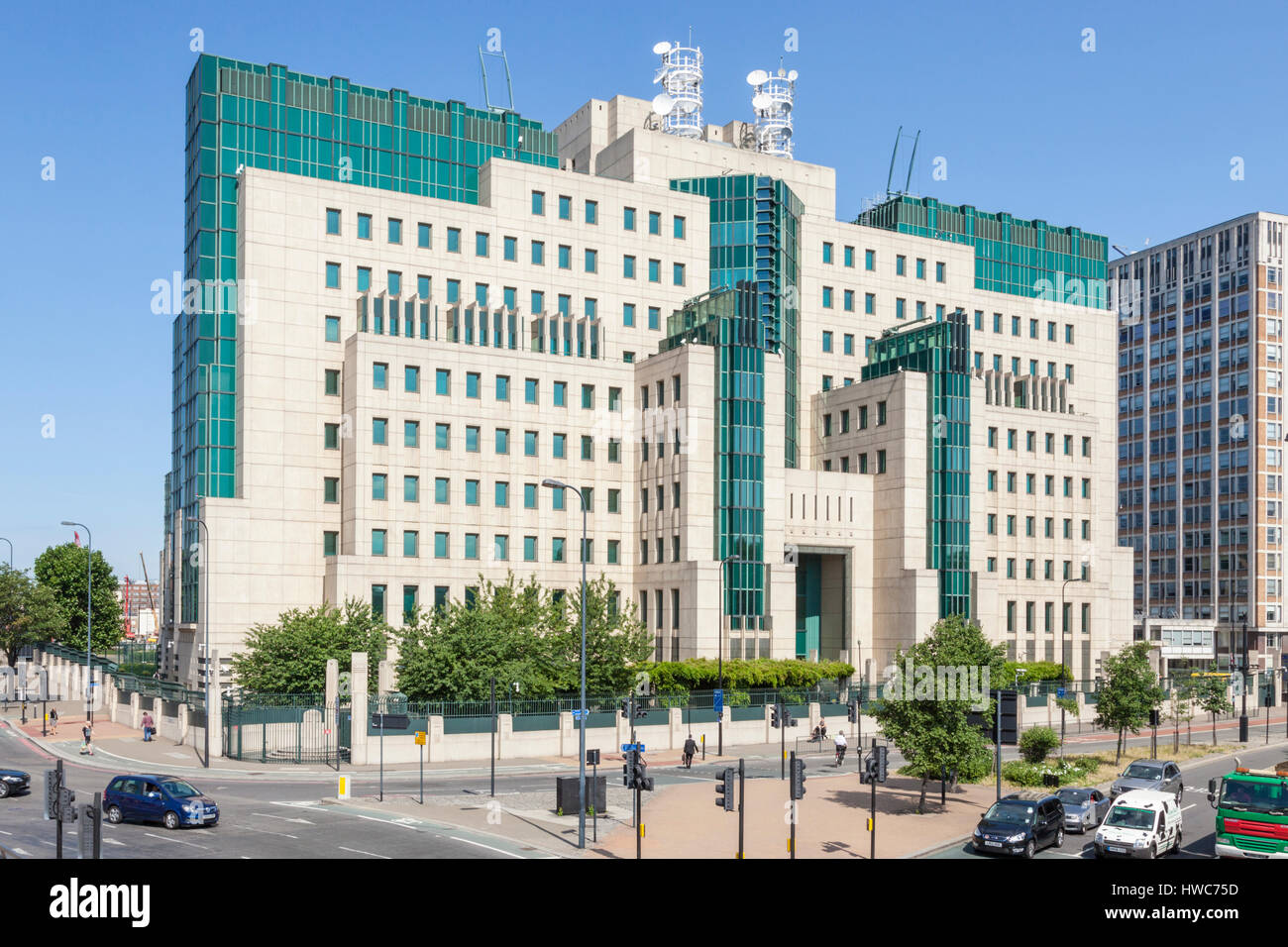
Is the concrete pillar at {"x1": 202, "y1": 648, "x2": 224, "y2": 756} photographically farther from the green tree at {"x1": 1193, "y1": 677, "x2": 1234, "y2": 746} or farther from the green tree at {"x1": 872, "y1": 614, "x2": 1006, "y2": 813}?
the green tree at {"x1": 1193, "y1": 677, "x2": 1234, "y2": 746}

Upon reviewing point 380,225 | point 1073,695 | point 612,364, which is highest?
point 380,225

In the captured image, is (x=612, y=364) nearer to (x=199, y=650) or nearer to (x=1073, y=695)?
(x=199, y=650)

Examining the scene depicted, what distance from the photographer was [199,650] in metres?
75.1

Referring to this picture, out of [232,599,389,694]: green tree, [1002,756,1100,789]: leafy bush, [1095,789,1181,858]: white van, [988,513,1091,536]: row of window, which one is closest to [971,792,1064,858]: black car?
[1095,789,1181,858]: white van

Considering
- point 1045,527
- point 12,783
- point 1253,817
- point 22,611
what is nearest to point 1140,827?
point 1253,817

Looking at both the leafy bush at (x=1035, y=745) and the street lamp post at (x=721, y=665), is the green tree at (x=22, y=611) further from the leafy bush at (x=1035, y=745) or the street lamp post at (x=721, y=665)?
the leafy bush at (x=1035, y=745)

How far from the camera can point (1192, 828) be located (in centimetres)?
3900

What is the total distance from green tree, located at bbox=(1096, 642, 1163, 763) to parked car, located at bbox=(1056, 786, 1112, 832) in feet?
64.5

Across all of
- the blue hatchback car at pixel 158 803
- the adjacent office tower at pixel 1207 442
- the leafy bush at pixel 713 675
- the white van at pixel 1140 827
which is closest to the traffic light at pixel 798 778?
the white van at pixel 1140 827

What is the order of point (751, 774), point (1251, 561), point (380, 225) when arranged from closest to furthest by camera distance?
point (751, 774)
point (380, 225)
point (1251, 561)

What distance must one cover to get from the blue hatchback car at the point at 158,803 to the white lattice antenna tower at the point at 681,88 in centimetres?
7396

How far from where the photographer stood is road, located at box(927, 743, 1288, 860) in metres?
34.4
